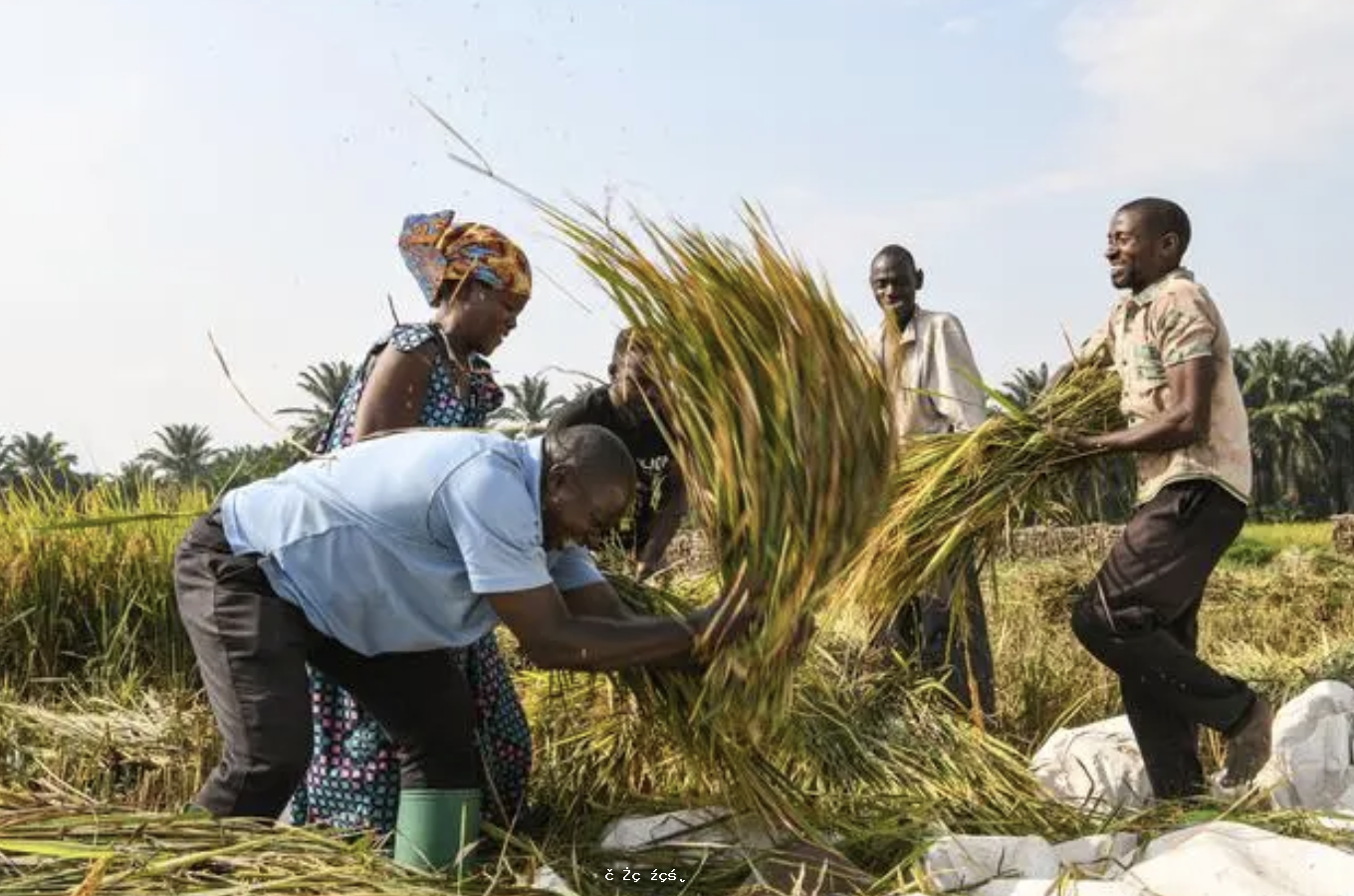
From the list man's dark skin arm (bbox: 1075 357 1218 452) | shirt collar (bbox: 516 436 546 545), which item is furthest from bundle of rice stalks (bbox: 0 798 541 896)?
man's dark skin arm (bbox: 1075 357 1218 452)

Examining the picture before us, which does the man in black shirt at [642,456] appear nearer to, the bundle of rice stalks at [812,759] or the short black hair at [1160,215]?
the bundle of rice stalks at [812,759]

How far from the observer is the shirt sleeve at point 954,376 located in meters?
4.48

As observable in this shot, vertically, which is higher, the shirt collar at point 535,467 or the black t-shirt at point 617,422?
the black t-shirt at point 617,422

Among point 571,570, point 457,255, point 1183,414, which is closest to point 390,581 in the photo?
point 571,570

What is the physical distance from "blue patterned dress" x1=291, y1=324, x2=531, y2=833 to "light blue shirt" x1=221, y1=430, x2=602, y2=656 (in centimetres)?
40

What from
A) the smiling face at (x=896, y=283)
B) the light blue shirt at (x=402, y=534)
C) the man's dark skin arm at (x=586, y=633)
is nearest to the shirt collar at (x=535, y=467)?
the light blue shirt at (x=402, y=534)

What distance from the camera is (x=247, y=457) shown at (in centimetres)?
316

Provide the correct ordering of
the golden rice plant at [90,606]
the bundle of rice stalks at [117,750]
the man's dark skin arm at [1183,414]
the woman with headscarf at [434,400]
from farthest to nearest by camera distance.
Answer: the golden rice plant at [90,606] → the bundle of rice stalks at [117,750] → the man's dark skin arm at [1183,414] → the woman with headscarf at [434,400]

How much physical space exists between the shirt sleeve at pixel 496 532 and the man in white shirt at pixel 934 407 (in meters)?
1.82

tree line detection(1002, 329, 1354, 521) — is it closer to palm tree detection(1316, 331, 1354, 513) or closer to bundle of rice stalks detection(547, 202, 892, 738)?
palm tree detection(1316, 331, 1354, 513)

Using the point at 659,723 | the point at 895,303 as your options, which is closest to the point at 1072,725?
the point at 895,303

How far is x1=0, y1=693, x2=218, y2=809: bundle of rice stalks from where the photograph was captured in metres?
4.12

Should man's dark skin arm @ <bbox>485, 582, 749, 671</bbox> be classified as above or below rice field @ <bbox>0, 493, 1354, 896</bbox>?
above

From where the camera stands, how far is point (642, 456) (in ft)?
11.5
